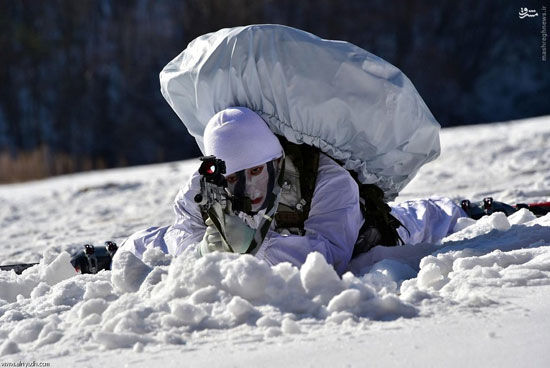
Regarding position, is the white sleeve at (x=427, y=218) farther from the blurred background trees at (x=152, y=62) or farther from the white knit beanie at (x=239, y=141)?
the blurred background trees at (x=152, y=62)

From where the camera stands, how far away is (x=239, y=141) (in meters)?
2.84

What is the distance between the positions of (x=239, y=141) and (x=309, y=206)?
377 mm

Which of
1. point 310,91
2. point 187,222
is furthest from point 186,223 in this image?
point 310,91

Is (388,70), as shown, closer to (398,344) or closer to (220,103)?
(220,103)

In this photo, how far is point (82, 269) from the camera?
3615 mm

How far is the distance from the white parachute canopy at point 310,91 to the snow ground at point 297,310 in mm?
431

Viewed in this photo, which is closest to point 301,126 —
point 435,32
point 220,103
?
point 220,103

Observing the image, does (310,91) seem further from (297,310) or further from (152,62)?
(152,62)

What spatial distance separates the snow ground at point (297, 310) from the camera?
6.48 ft

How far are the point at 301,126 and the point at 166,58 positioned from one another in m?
15.1

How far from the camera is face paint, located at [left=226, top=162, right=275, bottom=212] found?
9.31 ft

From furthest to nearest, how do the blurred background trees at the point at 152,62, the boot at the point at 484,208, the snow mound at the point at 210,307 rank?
the blurred background trees at the point at 152,62, the boot at the point at 484,208, the snow mound at the point at 210,307

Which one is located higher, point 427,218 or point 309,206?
point 309,206

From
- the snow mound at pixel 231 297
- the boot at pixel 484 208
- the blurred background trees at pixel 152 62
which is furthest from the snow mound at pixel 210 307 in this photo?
the blurred background trees at pixel 152 62
